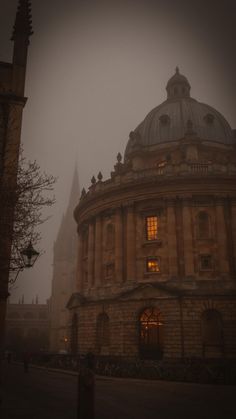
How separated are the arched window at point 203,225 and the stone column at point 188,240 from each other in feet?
3.84

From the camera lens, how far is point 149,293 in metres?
35.4

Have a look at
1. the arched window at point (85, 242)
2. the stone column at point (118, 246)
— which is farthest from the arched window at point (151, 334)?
the arched window at point (85, 242)

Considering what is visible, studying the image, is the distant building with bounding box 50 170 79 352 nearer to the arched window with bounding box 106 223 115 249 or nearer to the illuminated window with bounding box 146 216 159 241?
the arched window with bounding box 106 223 115 249

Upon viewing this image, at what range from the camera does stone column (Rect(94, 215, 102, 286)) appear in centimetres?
4134

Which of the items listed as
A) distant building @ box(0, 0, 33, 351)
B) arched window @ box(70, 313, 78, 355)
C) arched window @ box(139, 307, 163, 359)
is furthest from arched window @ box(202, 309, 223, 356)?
distant building @ box(0, 0, 33, 351)

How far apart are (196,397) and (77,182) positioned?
132 metres

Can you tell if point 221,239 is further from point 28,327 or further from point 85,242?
point 28,327

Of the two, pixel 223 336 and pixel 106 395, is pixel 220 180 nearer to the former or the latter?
pixel 223 336

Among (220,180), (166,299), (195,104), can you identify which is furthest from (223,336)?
(195,104)

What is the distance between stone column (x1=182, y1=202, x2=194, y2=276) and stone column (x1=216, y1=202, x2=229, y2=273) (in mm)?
2489

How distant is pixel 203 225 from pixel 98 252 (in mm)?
11540

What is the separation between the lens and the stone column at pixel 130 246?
38.1m

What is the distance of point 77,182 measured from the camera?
481 ft

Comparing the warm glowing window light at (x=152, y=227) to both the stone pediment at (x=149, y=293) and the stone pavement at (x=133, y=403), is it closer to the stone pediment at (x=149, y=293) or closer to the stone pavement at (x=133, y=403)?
the stone pediment at (x=149, y=293)
